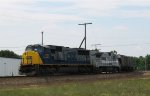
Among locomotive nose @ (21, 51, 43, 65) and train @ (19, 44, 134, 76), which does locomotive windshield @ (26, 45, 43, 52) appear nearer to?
train @ (19, 44, 134, 76)

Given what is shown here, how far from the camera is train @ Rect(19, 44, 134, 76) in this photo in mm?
41719

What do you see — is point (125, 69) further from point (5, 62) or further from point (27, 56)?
point (27, 56)

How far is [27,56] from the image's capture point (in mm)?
42469

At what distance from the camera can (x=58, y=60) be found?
147 feet

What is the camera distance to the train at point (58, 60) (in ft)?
137

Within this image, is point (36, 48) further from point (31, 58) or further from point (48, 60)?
point (48, 60)

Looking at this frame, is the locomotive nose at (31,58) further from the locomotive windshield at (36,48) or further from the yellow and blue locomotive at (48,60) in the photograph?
the locomotive windshield at (36,48)

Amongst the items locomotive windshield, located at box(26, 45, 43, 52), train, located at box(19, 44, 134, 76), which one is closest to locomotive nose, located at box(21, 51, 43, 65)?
train, located at box(19, 44, 134, 76)

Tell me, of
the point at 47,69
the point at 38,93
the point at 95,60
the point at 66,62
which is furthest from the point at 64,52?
the point at 38,93

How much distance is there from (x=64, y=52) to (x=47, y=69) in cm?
448

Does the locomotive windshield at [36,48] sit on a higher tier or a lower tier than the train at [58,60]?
higher

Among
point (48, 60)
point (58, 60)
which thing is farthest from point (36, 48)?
Answer: point (58, 60)

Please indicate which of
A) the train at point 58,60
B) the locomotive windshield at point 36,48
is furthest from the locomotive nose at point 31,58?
the locomotive windshield at point 36,48

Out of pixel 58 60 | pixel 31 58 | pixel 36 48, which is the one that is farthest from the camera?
pixel 58 60
